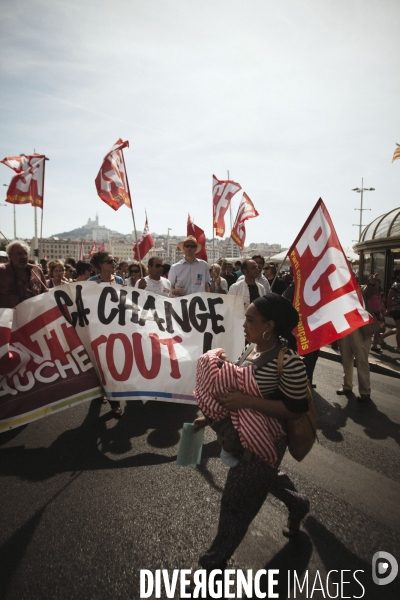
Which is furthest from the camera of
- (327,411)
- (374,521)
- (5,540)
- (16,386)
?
(327,411)

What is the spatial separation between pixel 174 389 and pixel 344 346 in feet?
9.75

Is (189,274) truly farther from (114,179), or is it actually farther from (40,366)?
(40,366)

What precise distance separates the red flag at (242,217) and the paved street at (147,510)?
8197 mm

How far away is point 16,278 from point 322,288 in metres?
3.53

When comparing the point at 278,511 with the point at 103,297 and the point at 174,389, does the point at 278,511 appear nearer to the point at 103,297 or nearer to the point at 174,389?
the point at 174,389

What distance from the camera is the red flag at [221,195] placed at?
9469mm

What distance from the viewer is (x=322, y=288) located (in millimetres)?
3145

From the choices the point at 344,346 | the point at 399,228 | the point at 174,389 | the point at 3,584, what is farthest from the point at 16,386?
the point at 399,228

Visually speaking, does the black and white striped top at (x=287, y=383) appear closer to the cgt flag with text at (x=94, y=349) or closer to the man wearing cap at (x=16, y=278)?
the cgt flag with text at (x=94, y=349)

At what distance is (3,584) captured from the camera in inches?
82.4

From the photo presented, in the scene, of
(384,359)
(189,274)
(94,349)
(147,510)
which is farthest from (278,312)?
(384,359)

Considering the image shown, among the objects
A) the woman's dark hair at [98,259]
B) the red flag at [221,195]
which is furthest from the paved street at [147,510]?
the red flag at [221,195]

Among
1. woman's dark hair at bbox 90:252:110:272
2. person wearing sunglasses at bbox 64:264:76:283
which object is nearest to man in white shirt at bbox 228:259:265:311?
woman's dark hair at bbox 90:252:110:272

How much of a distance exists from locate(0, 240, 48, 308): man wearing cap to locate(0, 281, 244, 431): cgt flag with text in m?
0.58
